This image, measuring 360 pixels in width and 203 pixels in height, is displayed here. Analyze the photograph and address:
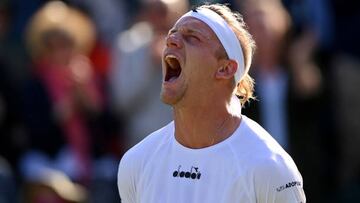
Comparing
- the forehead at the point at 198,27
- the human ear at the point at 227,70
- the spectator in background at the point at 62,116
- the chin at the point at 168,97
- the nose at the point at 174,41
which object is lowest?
the spectator in background at the point at 62,116

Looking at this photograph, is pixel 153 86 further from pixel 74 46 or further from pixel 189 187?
pixel 189 187

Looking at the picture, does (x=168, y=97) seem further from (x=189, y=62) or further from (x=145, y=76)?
(x=145, y=76)

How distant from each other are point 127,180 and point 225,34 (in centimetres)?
89

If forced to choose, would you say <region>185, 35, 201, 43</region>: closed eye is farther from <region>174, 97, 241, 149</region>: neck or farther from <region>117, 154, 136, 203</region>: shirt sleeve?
<region>117, 154, 136, 203</region>: shirt sleeve

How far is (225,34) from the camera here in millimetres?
5676

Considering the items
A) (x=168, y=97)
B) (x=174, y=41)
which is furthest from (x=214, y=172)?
(x=174, y=41)

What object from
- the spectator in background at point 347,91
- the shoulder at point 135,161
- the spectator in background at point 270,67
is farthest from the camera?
the spectator in background at point 347,91

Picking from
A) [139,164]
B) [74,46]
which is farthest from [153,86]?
[139,164]

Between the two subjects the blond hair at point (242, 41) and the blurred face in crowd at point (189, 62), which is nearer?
the blurred face in crowd at point (189, 62)

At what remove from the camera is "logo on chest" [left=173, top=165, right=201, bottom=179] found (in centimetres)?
562

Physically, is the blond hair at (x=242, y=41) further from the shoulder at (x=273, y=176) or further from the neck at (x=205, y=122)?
the shoulder at (x=273, y=176)

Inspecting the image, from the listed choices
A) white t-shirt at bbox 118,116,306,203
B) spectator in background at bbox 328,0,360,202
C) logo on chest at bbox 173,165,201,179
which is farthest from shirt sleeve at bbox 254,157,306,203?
spectator in background at bbox 328,0,360,202

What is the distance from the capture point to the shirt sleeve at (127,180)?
588 cm

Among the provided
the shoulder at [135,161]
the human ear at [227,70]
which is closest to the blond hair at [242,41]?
the human ear at [227,70]
